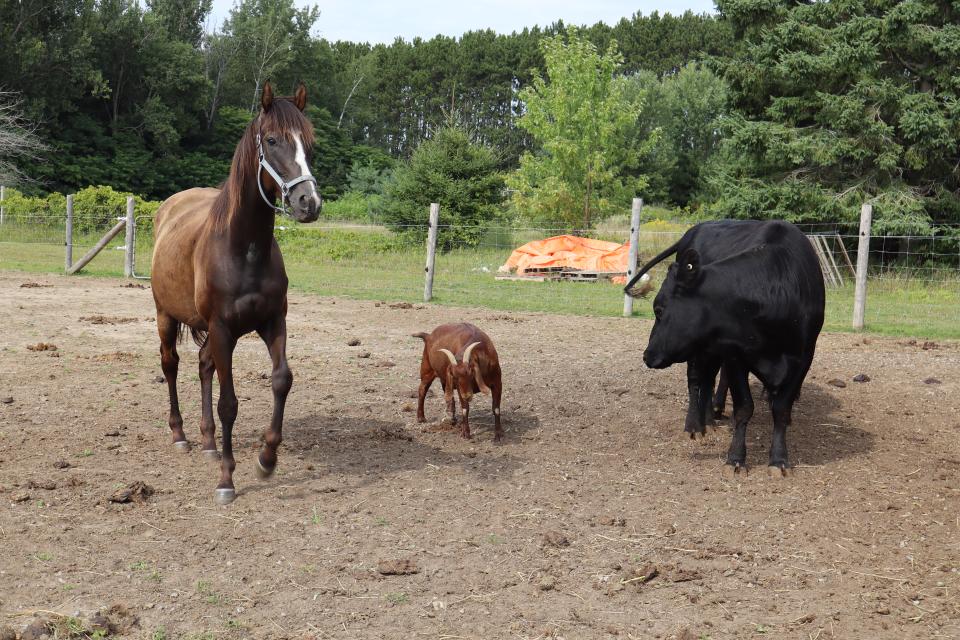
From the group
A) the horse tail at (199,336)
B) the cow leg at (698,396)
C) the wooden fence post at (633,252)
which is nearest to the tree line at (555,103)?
the wooden fence post at (633,252)

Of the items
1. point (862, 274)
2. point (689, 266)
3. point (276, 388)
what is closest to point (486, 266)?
point (862, 274)

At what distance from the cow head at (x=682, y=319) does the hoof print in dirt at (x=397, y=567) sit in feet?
8.55

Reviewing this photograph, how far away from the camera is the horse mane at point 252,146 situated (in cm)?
495

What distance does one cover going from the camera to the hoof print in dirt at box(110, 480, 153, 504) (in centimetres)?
491

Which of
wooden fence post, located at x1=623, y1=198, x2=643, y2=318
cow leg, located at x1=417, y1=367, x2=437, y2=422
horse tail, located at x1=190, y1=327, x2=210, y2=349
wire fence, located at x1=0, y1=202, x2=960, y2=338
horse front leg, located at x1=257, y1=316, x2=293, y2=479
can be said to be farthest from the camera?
wire fence, located at x1=0, y1=202, x2=960, y2=338

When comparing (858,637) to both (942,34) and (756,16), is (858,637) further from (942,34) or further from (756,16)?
(756,16)

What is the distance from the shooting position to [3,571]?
3.95m

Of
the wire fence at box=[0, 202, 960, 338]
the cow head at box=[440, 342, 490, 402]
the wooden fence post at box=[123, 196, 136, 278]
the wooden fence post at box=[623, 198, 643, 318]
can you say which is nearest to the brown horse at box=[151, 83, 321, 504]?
the cow head at box=[440, 342, 490, 402]

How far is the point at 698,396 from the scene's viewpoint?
265 inches

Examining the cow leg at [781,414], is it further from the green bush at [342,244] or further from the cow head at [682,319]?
the green bush at [342,244]

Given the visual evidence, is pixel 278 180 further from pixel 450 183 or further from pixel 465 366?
pixel 450 183

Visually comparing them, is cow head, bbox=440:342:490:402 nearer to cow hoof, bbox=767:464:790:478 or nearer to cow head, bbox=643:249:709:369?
cow head, bbox=643:249:709:369

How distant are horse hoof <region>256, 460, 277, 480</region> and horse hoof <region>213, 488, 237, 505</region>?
0.31 metres

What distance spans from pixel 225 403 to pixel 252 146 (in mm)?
1545
